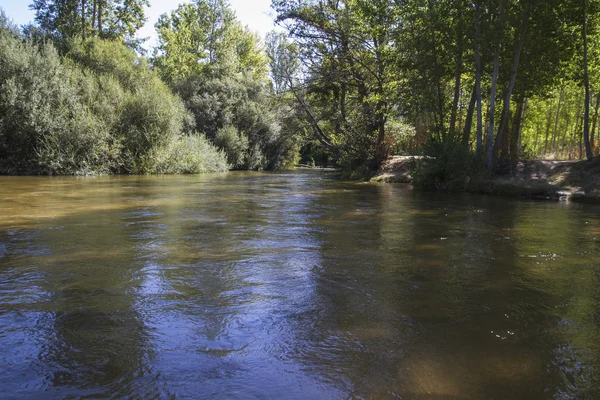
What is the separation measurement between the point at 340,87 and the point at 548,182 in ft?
48.9

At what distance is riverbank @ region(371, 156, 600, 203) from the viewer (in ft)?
51.1

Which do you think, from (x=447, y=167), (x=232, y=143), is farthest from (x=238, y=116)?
(x=447, y=167)

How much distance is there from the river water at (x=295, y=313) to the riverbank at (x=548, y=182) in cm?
811

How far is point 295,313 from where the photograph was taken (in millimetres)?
4137

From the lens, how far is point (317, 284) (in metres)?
5.05

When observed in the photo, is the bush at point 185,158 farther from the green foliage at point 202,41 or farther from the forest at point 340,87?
the green foliage at point 202,41

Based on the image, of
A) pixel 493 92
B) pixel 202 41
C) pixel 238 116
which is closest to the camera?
pixel 493 92

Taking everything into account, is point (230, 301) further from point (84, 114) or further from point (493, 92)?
point (84, 114)

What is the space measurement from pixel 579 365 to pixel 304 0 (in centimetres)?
2685

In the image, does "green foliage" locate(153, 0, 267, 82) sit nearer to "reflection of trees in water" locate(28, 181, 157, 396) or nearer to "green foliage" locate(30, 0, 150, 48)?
"green foliage" locate(30, 0, 150, 48)

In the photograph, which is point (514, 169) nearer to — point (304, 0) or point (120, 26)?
point (304, 0)

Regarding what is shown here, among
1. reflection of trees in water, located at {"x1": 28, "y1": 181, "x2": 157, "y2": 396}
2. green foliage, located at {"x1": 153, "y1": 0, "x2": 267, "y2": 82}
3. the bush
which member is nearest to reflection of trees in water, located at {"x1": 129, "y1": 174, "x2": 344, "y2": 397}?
reflection of trees in water, located at {"x1": 28, "y1": 181, "x2": 157, "y2": 396}

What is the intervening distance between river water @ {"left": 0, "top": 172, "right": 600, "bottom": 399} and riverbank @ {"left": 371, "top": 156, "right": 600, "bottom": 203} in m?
8.11

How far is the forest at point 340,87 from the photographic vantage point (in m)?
18.7
